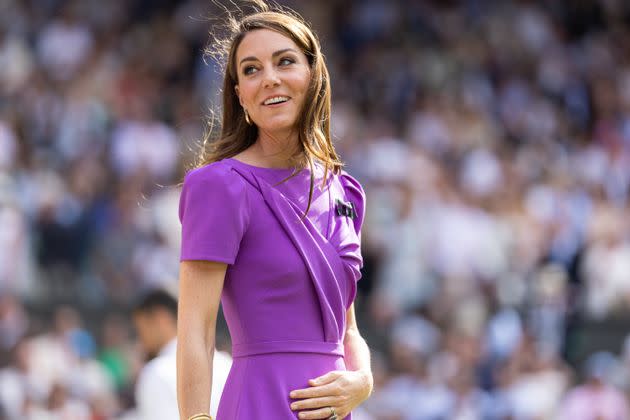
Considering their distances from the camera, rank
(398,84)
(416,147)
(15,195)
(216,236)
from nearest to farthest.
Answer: (216,236)
(15,195)
(416,147)
(398,84)

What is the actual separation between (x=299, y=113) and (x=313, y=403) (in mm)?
768

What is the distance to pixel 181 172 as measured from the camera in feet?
39.3

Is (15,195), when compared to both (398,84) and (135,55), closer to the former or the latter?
(135,55)

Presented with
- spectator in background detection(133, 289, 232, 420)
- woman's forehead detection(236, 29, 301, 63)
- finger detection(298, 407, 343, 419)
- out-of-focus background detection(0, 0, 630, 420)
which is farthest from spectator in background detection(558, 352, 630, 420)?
woman's forehead detection(236, 29, 301, 63)

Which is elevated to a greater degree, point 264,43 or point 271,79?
point 264,43

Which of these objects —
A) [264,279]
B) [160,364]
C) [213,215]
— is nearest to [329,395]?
[264,279]

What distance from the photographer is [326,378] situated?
3.37 metres

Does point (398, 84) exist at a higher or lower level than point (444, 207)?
higher

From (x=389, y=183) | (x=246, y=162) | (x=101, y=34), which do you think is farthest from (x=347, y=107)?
(x=246, y=162)

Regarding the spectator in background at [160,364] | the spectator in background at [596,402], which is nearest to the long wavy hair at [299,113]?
the spectator in background at [160,364]

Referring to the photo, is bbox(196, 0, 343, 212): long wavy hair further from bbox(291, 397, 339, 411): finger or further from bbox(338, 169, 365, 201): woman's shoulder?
bbox(291, 397, 339, 411): finger

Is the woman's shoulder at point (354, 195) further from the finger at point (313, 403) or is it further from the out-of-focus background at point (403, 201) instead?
the out-of-focus background at point (403, 201)

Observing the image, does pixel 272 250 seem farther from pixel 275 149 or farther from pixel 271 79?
pixel 271 79

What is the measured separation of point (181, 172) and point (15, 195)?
4.93 ft
